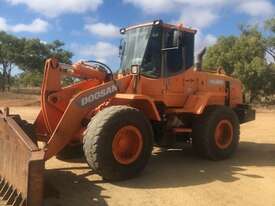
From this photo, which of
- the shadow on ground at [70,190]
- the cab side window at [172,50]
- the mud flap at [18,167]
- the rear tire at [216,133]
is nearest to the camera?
the mud flap at [18,167]

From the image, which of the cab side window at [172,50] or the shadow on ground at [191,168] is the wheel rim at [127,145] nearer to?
the shadow on ground at [191,168]

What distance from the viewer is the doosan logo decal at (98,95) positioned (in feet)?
28.7

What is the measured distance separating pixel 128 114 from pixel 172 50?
232 cm

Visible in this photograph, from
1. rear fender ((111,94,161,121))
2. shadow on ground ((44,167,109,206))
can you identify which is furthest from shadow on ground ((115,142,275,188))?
rear fender ((111,94,161,121))

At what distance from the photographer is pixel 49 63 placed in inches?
356

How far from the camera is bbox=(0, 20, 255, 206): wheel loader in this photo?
7.43m

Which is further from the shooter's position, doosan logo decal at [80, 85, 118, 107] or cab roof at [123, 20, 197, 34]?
cab roof at [123, 20, 197, 34]

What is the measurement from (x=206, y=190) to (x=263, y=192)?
3.08 ft

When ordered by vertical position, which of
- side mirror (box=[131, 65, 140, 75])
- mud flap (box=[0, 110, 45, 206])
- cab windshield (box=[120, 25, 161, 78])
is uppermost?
cab windshield (box=[120, 25, 161, 78])

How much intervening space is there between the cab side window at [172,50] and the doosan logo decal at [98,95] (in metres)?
1.58

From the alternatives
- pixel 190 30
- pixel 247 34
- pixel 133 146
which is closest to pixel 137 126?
pixel 133 146

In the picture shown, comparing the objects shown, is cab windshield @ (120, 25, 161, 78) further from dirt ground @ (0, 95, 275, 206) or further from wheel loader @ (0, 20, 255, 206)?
dirt ground @ (0, 95, 275, 206)

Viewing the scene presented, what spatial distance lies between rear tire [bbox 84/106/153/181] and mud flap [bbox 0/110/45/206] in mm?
1319

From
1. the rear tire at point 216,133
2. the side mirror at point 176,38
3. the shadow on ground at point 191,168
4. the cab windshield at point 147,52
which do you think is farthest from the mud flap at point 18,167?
the rear tire at point 216,133
